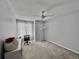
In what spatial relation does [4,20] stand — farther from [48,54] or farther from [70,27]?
[70,27]

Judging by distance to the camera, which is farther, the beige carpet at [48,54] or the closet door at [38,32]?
the closet door at [38,32]

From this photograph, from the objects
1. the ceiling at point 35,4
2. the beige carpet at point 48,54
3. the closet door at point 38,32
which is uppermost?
the ceiling at point 35,4

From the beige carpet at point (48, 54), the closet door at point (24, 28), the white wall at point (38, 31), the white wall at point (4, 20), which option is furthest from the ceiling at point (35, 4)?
the white wall at point (38, 31)

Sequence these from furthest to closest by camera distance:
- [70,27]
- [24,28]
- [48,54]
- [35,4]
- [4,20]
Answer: [24,28] < [70,27] < [48,54] < [35,4] < [4,20]

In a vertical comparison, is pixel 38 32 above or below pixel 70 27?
below

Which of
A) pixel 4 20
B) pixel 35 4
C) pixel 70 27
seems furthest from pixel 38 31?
pixel 4 20

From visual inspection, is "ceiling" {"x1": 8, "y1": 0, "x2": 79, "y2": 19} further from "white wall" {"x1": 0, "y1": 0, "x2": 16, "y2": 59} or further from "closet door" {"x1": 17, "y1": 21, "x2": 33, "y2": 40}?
"closet door" {"x1": 17, "y1": 21, "x2": 33, "y2": 40}

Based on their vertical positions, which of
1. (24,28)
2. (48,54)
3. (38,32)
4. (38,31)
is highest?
(24,28)

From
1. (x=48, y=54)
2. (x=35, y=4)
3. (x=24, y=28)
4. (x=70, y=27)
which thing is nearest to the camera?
(x=35, y=4)

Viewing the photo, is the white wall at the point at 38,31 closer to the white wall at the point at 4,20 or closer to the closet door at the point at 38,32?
the closet door at the point at 38,32

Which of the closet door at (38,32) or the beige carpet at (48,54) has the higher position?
the closet door at (38,32)

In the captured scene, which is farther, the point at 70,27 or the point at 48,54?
the point at 70,27

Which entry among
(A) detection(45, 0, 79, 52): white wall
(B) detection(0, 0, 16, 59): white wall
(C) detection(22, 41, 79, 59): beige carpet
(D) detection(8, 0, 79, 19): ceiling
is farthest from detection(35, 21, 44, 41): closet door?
(B) detection(0, 0, 16, 59): white wall

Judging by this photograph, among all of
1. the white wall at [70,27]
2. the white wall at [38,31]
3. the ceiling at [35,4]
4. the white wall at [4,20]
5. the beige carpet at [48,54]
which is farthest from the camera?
the white wall at [38,31]
